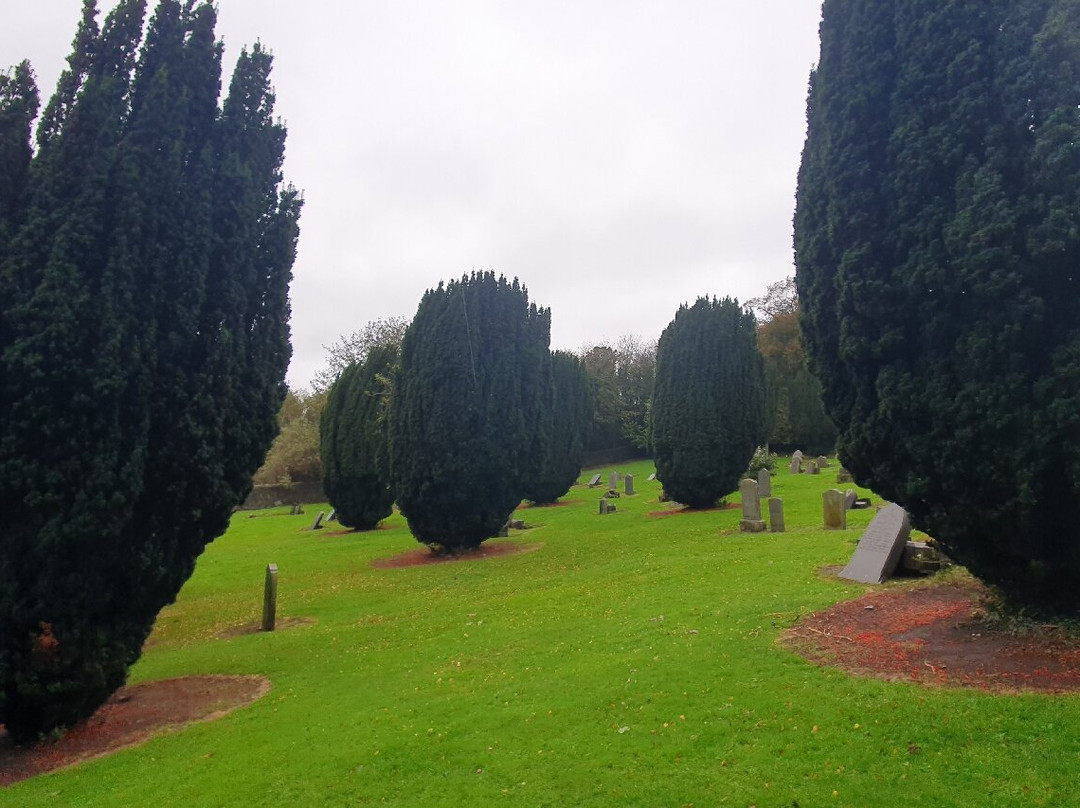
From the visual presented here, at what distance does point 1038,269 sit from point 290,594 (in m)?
14.6

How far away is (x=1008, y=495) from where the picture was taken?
666 centimetres

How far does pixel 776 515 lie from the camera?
16500 millimetres

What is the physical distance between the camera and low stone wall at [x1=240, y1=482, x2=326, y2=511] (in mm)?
49875

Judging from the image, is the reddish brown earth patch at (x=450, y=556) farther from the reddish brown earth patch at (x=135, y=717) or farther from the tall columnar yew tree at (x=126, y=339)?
the tall columnar yew tree at (x=126, y=339)

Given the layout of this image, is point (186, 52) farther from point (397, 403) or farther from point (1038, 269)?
point (397, 403)

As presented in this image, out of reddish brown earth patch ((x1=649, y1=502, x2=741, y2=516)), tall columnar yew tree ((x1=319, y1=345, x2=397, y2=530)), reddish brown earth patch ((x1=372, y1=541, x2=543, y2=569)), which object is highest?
tall columnar yew tree ((x1=319, y1=345, x2=397, y2=530))

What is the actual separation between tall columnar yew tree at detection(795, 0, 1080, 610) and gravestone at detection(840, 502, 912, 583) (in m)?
2.58

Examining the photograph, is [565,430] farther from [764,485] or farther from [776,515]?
[776,515]

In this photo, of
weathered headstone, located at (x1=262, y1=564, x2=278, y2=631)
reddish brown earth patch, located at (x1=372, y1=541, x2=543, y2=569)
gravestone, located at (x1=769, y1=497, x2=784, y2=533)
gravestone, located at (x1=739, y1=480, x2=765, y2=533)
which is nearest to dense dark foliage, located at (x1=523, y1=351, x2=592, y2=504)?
reddish brown earth patch, located at (x1=372, y1=541, x2=543, y2=569)

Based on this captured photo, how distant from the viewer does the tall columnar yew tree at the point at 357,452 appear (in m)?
28.0

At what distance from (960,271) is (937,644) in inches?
137

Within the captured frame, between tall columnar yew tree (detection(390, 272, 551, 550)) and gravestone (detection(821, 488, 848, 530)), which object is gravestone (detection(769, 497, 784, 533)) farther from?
tall columnar yew tree (detection(390, 272, 551, 550))

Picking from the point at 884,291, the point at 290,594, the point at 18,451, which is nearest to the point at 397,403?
the point at 290,594

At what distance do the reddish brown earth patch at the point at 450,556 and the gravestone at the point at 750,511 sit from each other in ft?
17.6
